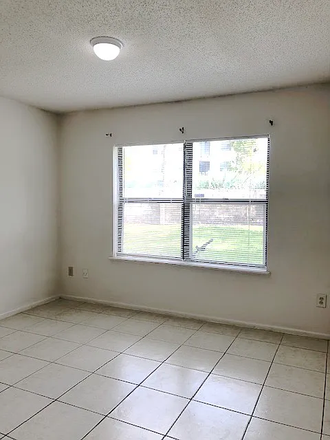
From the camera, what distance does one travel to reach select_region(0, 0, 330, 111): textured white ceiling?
2.02 meters

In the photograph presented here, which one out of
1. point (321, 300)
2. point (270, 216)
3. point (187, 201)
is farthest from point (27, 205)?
point (321, 300)

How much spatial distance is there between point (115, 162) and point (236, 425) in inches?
120

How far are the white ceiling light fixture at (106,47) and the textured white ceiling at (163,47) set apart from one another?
0.05m

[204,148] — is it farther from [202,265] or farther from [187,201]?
[202,265]

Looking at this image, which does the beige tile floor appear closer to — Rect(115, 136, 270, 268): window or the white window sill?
the white window sill

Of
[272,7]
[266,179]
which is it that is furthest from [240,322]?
[272,7]

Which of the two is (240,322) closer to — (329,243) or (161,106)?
(329,243)

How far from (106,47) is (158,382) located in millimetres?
2313

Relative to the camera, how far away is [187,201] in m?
3.91

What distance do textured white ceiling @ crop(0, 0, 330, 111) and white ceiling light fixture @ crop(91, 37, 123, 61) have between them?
0.16 ft

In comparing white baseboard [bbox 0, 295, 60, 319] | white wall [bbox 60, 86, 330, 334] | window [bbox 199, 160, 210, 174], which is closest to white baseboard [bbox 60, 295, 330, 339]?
white wall [bbox 60, 86, 330, 334]

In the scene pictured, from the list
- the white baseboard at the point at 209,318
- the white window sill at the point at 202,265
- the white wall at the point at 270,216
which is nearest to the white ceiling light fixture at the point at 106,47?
the white wall at the point at 270,216

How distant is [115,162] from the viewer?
4.26 metres

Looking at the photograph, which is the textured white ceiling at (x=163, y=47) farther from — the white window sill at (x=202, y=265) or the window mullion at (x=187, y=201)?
the white window sill at (x=202, y=265)
